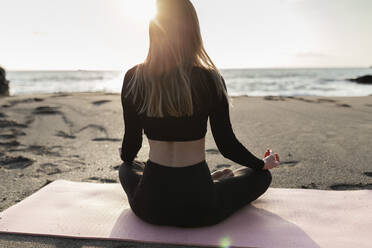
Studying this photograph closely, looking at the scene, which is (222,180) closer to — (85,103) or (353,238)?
(353,238)

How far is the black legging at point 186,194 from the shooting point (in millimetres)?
1947

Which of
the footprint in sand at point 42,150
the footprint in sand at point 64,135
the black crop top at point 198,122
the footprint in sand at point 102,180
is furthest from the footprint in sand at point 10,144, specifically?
the black crop top at point 198,122

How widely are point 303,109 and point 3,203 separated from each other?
5.64 metres

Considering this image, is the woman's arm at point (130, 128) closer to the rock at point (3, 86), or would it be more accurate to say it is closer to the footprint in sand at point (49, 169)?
the footprint in sand at point (49, 169)

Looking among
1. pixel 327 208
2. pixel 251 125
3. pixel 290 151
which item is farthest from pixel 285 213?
pixel 251 125

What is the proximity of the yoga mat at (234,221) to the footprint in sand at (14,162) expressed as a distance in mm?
974

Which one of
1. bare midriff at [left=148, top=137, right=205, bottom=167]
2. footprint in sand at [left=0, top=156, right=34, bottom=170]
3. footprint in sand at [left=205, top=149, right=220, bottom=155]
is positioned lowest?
footprint in sand at [left=0, top=156, right=34, bottom=170]

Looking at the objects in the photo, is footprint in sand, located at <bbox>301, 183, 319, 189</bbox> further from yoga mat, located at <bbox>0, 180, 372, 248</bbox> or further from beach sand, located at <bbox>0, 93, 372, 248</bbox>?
yoga mat, located at <bbox>0, 180, 372, 248</bbox>

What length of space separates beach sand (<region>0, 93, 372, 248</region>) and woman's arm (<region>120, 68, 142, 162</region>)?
2.10 feet

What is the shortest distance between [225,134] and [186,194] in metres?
0.45

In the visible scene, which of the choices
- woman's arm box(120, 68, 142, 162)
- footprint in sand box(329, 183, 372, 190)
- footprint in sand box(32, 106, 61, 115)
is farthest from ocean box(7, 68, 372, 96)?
woman's arm box(120, 68, 142, 162)

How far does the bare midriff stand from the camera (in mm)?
1922

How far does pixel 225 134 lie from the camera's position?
6.55 feet

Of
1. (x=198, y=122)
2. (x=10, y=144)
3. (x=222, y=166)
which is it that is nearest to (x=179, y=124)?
(x=198, y=122)
